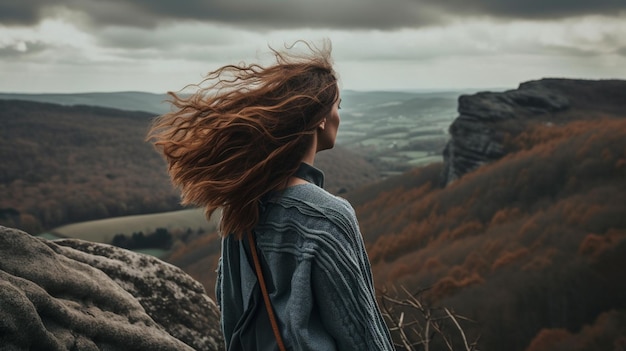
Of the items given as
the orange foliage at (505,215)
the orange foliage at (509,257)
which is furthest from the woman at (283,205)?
the orange foliage at (505,215)

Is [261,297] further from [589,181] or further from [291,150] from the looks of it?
[589,181]

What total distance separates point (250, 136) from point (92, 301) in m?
1.91

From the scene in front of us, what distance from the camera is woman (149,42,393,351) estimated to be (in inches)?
113

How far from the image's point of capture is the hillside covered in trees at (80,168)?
100750 mm

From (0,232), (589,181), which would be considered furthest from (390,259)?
(0,232)

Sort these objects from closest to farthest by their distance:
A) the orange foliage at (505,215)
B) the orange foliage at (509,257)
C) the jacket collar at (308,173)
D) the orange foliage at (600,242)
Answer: the jacket collar at (308,173) → the orange foliage at (600,242) → the orange foliage at (509,257) → the orange foliage at (505,215)

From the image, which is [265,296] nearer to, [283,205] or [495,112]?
[283,205]

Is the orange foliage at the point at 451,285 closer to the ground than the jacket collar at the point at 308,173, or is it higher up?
closer to the ground

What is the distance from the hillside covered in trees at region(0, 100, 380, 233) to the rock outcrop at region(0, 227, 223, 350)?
285 feet

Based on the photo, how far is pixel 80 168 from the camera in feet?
411

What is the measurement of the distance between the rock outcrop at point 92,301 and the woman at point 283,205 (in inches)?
41.3

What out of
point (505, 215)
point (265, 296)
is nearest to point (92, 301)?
point (265, 296)

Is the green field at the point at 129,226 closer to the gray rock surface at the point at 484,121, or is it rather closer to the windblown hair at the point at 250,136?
the gray rock surface at the point at 484,121

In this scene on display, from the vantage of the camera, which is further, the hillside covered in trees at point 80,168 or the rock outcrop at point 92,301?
the hillside covered in trees at point 80,168
